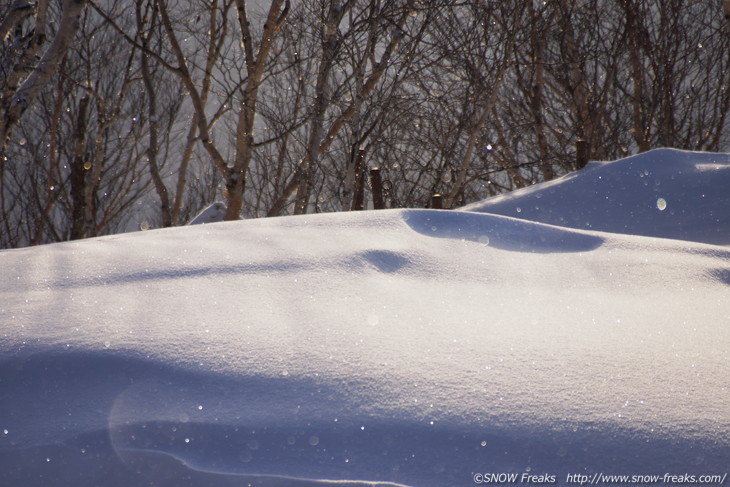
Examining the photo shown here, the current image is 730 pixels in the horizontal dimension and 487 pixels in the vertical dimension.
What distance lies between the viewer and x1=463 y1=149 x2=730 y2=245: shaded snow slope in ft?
9.37

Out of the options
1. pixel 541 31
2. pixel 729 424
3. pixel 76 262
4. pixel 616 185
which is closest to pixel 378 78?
pixel 541 31

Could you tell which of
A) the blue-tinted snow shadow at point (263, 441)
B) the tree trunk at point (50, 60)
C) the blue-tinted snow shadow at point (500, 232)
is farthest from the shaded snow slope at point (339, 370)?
the tree trunk at point (50, 60)

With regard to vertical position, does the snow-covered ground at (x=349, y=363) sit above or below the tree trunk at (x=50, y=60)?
below

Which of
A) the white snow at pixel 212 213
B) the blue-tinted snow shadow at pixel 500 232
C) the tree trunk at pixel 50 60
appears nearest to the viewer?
the blue-tinted snow shadow at pixel 500 232

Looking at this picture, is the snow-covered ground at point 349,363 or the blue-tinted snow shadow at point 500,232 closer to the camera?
the snow-covered ground at point 349,363


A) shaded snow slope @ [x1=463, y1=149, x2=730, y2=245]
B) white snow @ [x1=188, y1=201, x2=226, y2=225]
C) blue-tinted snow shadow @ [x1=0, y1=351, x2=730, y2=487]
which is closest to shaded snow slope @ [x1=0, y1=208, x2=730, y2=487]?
blue-tinted snow shadow @ [x1=0, y1=351, x2=730, y2=487]

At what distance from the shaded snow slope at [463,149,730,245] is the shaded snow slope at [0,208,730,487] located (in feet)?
3.78

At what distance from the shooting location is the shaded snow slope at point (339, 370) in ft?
3.13

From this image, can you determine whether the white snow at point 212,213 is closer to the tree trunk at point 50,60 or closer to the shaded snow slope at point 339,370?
the tree trunk at point 50,60

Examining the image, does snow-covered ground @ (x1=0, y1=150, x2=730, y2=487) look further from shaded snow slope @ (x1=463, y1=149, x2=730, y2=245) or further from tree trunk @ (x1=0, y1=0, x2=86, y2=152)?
tree trunk @ (x1=0, y1=0, x2=86, y2=152)

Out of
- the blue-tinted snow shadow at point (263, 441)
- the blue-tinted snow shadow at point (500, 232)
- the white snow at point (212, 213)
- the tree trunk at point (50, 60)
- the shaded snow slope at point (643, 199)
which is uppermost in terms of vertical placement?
the tree trunk at point (50, 60)

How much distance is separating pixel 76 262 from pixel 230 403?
872mm

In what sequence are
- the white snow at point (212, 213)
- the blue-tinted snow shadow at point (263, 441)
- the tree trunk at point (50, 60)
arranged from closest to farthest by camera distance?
the blue-tinted snow shadow at point (263, 441) < the tree trunk at point (50, 60) < the white snow at point (212, 213)

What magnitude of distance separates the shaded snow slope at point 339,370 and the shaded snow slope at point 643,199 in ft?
3.78
